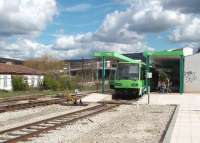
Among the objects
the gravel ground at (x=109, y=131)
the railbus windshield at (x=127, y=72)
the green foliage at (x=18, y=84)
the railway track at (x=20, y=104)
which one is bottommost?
the gravel ground at (x=109, y=131)

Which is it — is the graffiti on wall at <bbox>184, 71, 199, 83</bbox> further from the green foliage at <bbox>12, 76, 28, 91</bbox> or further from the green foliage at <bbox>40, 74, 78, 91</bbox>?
the green foliage at <bbox>40, 74, 78, 91</bbox>

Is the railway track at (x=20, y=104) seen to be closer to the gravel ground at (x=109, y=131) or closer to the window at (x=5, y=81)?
the gravel ground at (x=109, y=131)

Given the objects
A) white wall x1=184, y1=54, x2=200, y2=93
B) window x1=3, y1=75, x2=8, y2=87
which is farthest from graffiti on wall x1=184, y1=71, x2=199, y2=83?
window x1=3, y1=75, x2=8, y2=87

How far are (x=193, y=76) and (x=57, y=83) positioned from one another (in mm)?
23193

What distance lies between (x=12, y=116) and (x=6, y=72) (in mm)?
38271

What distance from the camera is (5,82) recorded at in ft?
194

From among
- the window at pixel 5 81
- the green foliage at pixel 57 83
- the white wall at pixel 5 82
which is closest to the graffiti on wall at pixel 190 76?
the green foliage at pixel 57 83

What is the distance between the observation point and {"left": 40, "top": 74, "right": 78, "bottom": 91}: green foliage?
6262 centimetres

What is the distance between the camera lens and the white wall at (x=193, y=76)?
44.7 meters

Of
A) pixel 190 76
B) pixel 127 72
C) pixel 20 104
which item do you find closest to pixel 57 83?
pixel 190 76

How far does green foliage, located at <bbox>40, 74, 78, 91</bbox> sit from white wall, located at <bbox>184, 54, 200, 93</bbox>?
22072mm

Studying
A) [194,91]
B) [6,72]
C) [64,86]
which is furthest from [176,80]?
[6,72]

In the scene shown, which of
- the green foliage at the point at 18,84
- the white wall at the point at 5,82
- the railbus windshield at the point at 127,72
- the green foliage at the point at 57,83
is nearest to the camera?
the railbus windshield at the point at 127,72

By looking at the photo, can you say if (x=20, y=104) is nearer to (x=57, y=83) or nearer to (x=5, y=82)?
(x=5, y=82)
